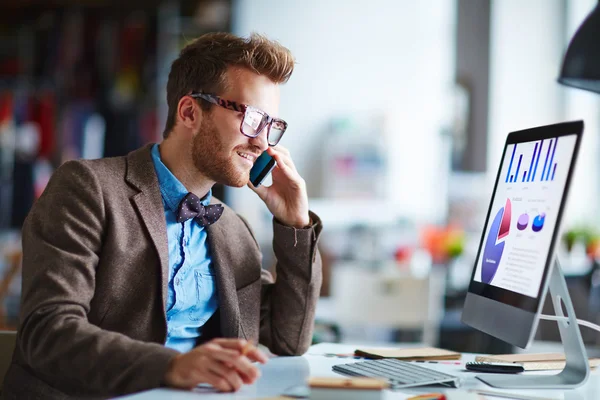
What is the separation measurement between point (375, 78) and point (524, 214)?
585 centimetres

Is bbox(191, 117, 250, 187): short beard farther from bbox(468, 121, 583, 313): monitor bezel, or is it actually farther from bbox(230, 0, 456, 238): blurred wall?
bbox(230, 0, 456, 238): blurred wall

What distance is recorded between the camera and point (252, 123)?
180cm

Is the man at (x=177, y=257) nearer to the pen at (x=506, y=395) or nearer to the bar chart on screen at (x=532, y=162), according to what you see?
the pen at (x=506, y=395)

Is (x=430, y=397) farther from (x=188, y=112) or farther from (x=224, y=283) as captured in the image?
(x=188, y=112)

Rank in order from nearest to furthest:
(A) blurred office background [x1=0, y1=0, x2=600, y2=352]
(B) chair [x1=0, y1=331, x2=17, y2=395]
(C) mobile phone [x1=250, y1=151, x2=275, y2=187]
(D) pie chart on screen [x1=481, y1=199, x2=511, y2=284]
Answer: (D) pie chart on screen [x1=481, y1=199, x2=511, y2=284], (B) chair [x1=0, y1=331, x2=17, y2=395], (C) mobile phone [x1=250, y1=151, x2=275, y2=187], (A) blurred office background [x1=0, y1=0, x2=600, y2=352]

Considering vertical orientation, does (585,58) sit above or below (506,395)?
above

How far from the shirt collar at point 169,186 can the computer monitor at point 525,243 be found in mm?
713

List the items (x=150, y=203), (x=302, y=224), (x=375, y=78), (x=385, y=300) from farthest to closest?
Result: 1. (x=375, y=78)
2. (x=385, y=300)
3. (x=302, y=224)
4. (x=150, y=203)

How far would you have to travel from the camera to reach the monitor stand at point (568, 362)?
1396 millimetres

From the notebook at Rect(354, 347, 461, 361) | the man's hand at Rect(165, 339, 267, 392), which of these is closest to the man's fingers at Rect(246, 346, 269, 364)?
the man's hand at Rect(165, 339, 267, 392)

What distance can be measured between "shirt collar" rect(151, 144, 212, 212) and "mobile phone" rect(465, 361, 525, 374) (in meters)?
0.77

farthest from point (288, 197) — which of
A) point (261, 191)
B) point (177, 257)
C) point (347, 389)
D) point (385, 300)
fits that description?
point (385, 300)

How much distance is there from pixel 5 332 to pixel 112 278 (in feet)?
1.12

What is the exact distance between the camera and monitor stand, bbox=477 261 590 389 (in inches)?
54.9
